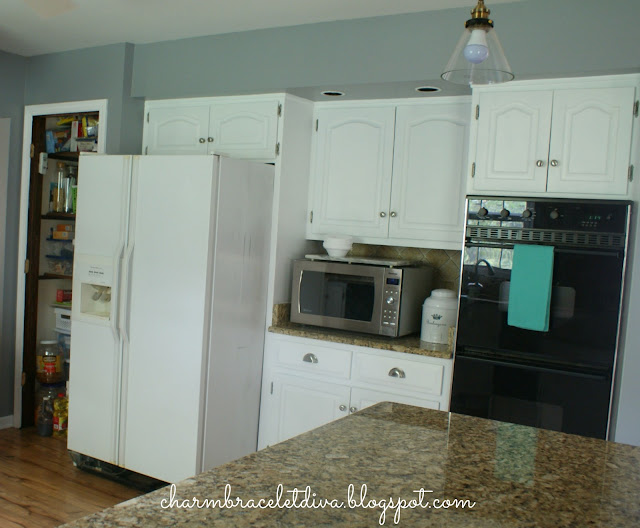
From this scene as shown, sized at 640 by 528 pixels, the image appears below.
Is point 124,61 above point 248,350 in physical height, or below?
above

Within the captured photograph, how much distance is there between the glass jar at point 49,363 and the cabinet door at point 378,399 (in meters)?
2.17

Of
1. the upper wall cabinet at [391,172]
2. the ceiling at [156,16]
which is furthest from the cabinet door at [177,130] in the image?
the upper wall cabinet at [391,172]

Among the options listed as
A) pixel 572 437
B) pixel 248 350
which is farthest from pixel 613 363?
pixel 248 350

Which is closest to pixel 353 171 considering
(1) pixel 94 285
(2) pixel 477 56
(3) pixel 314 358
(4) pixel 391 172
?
(4) pixel 391 172

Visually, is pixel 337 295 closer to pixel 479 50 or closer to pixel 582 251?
pixel 582 251

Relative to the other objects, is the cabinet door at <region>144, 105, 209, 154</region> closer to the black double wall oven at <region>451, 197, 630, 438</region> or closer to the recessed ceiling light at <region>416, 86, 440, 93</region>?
the recessed ceiling light at <region>416, 86, 440, 93</region>

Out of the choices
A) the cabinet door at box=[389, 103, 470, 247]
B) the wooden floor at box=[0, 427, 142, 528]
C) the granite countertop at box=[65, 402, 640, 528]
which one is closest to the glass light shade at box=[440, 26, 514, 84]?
the granite countertop at box=[65, 402, 640, 528]

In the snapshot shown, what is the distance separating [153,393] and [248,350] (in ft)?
1.70

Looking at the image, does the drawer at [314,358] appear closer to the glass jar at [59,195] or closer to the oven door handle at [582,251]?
the oven door handle at [582,251]

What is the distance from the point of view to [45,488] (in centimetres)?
335

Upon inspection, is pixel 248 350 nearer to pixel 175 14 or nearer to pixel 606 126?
pixel 175 14

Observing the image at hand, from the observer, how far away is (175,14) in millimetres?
3219

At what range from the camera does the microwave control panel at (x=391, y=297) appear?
318 cm

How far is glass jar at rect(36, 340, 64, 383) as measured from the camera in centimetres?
425
